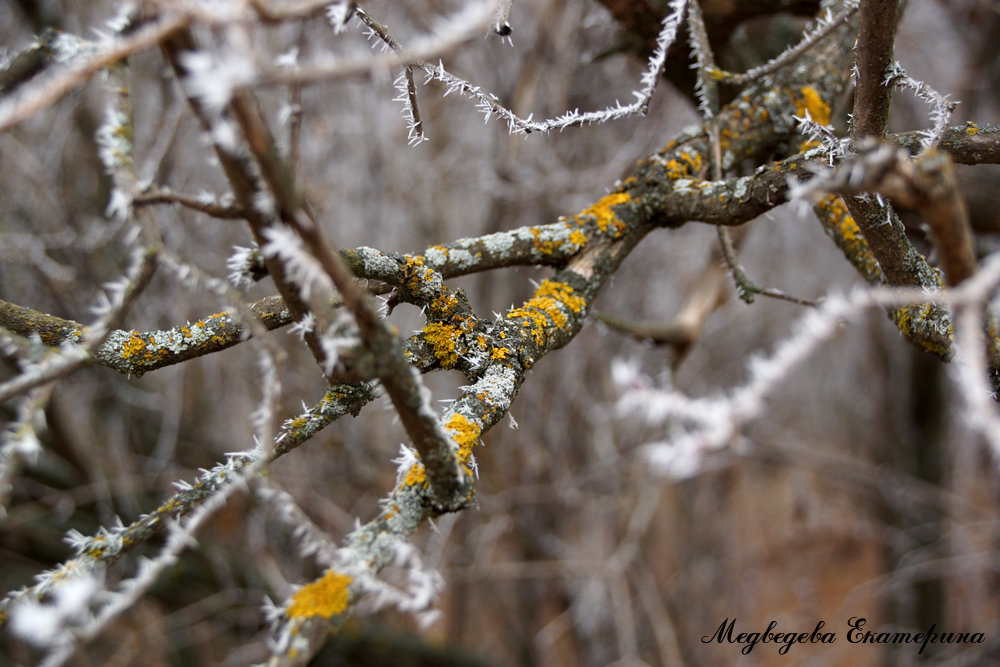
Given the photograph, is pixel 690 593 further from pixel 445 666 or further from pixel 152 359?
pixel 152 359

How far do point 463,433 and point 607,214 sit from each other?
663 millimetres

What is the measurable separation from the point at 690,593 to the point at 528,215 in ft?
8.10

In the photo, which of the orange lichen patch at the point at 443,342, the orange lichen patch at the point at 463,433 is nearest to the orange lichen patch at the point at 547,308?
the orange lichen patch at the point at 443,342

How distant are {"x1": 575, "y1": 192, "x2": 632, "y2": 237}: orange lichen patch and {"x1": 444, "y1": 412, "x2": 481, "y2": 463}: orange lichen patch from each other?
1.97 ft

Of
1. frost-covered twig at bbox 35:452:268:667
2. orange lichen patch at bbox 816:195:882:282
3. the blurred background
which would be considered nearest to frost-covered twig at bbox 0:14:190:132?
frost-covered twig at bbox 35:452:268:667

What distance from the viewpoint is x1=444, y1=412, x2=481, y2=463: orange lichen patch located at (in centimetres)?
88

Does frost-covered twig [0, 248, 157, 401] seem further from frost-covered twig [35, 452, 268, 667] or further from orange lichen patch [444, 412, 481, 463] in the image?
orange lichen patch [444, 412, 481, 463]

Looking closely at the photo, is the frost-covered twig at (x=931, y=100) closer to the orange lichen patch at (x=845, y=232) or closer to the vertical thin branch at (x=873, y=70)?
the vertical thin branch at (x=873, y=70)

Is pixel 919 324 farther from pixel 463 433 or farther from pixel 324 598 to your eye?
pixel 324 598

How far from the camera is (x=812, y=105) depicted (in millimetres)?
1555

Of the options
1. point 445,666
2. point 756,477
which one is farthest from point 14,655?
point 756,477

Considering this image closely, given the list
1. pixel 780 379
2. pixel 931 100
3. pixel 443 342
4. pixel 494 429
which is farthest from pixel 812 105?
pixel 494 429

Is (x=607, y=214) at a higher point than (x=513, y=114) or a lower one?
lower

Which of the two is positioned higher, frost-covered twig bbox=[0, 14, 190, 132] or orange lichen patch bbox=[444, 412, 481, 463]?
frost-covered twig bbox=[0, 14, 190, 132]
